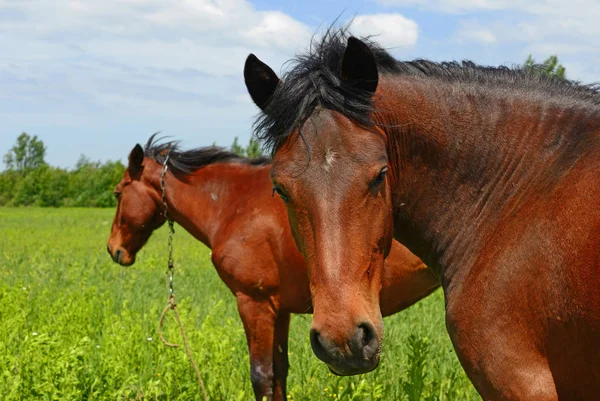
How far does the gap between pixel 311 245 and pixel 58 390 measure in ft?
8.90

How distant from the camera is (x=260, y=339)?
5254mm

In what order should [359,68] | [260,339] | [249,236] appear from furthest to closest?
[249,236], [260,339], [359,68]

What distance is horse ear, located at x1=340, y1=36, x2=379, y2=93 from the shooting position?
2660mm

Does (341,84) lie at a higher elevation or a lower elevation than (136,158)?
higher

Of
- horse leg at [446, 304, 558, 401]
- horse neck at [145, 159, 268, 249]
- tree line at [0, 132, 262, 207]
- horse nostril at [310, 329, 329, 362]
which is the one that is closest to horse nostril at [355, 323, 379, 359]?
horse nostril at [310, 329, 329, 362]

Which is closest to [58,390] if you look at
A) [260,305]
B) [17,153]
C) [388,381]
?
[260,305]

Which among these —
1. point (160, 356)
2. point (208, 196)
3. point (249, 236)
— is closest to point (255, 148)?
point (249, 236)

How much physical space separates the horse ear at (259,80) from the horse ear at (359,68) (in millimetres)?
374

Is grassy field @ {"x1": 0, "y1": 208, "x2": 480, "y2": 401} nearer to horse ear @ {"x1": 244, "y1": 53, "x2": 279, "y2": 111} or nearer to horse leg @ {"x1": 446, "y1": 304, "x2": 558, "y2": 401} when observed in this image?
horse leg @ {"x1": 446, "y1": 304, "x2": 558, "y2": 401}

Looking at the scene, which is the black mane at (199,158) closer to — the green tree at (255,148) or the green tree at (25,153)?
the green tree at (255,148)

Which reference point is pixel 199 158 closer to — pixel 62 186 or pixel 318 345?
pixel 318 345

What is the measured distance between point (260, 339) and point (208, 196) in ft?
5.12

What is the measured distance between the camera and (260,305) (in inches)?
209

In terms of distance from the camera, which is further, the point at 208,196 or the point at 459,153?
the point at 208,196
